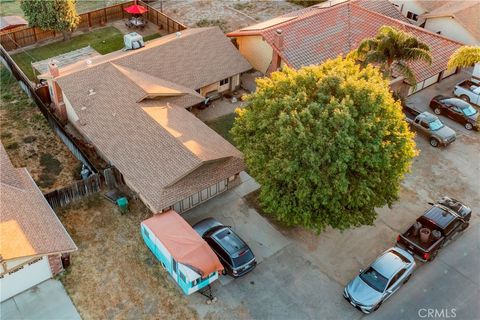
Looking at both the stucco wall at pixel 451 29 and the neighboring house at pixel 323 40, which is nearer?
the neighboring house at pixel 323 40

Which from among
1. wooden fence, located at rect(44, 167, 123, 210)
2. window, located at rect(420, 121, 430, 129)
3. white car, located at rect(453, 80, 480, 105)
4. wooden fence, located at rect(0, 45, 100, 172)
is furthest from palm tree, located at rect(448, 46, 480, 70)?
wooden fence, located at rect(0, 45, 100, 172)

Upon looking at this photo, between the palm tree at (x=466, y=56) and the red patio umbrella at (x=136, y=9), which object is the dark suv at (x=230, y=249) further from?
the red patio umbrella at (x=136, y=9)

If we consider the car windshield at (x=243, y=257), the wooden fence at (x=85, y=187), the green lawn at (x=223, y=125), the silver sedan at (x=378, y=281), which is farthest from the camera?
the green lawn at (x=223, y=125)

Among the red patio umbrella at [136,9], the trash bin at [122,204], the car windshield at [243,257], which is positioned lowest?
the trash bin at [122,204]

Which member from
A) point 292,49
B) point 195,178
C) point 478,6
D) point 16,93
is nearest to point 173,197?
point 195,178

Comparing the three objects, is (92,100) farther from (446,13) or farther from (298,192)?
(446,13)

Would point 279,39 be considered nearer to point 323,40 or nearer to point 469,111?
point 323,40

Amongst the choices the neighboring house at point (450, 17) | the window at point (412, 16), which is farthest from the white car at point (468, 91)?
the window at point (412, 16)

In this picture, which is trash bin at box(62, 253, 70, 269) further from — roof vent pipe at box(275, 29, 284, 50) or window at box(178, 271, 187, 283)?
roof vent pipe at box(275, 29, 284, 50)
